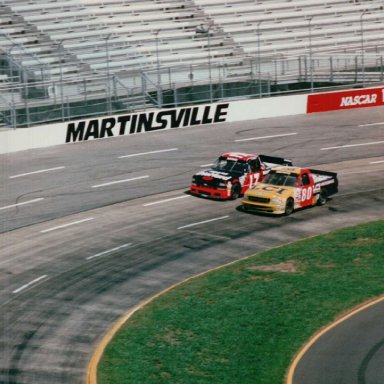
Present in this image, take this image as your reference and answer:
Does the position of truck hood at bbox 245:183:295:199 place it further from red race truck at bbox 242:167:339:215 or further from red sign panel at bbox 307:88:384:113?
red sign panel at bbox 307:88:384:113

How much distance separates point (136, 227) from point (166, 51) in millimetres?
25096

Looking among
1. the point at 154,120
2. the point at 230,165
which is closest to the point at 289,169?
the point at 230,165

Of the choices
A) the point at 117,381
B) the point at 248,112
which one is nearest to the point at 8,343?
the point at 117,381

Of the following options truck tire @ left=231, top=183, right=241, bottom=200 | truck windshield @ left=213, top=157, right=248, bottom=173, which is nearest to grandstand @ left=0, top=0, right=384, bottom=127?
truck windshield @ left=213, top=157, right=248, bottom=173

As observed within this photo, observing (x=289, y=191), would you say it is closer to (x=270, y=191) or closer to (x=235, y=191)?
(x=270, y=191)

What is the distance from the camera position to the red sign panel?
185ft

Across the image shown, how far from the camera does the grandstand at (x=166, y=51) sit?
52.5 meters

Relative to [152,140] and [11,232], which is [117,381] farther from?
[152,140]

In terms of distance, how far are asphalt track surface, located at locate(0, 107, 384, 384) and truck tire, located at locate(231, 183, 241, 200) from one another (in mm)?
502

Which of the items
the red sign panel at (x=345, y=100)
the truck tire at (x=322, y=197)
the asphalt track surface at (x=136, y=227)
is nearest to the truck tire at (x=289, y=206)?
the asphalt track surface at (x=136, y=227)

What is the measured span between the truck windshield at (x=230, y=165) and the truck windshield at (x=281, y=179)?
1.45m

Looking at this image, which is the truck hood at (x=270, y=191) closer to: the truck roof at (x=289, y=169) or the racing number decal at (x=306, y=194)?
the racing number decal at (x=306, y=194)

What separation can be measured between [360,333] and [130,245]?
32.6 ft

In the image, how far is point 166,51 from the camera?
6153 centimetres
